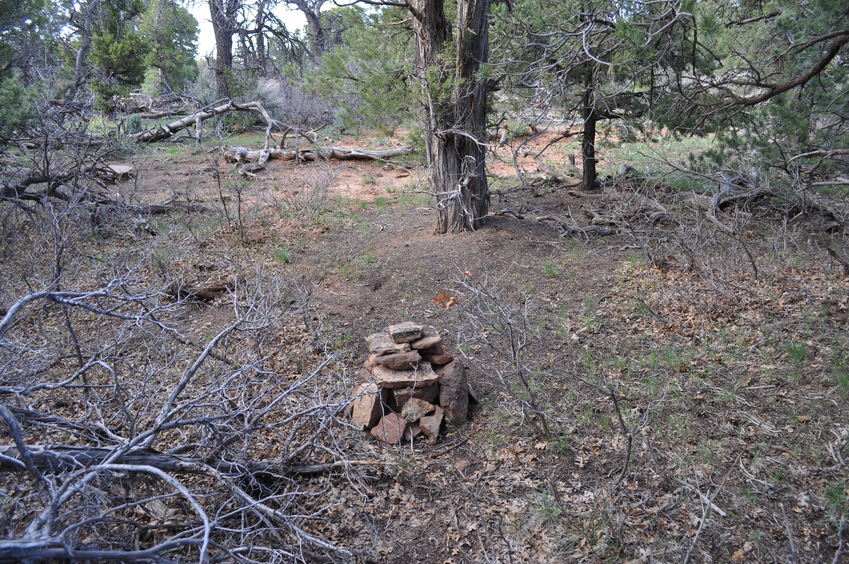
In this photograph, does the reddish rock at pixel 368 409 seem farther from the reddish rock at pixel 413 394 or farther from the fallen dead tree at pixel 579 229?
the fallen dead tree at pixel 579 229

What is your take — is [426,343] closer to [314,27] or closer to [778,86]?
[778,86]

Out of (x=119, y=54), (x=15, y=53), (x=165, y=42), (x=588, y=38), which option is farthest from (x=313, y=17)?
(x=588, y=38)

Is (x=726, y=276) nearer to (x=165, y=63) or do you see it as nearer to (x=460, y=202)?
(x=460, y=202)

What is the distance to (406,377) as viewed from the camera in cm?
444

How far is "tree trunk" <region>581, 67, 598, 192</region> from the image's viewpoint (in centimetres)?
870

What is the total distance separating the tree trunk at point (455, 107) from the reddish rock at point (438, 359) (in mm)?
3098

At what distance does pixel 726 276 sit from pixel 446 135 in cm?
381

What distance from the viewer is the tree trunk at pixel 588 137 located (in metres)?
8.70

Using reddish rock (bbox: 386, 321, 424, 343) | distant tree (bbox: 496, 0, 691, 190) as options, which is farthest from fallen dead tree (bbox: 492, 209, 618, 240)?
reddish rock (bbox: 386, 321, 424, 343)

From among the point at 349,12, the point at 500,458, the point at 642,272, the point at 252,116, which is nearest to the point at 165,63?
the point at 252,116

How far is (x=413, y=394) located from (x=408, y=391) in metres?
0.04

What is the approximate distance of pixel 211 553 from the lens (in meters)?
3.15

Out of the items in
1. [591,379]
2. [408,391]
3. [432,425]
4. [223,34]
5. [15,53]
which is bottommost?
[432,425]

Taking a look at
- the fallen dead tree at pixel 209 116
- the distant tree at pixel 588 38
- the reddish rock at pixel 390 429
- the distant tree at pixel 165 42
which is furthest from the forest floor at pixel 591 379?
the distant tree at pixel 165 42
